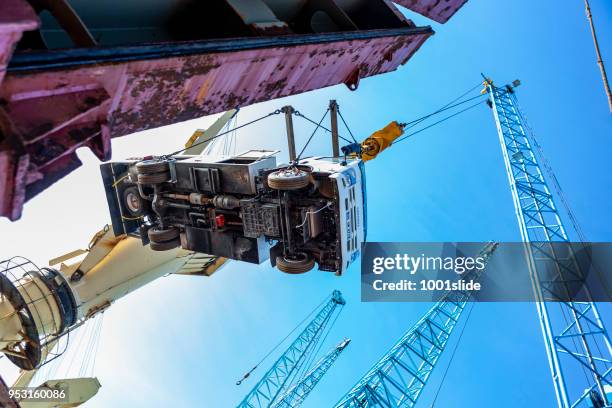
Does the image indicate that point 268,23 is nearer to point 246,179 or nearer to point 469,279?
point 246,179

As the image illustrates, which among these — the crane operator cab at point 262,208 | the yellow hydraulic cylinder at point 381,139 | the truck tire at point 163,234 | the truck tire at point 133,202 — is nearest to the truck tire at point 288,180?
A: the crane operator cab at point 262,208

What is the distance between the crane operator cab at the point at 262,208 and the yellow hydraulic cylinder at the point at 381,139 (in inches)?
257

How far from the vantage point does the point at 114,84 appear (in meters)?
2.48

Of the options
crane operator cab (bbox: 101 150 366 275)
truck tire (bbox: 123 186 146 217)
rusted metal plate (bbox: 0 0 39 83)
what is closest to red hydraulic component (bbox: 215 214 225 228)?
crane operator cab (bbox: 101 150 366 275)

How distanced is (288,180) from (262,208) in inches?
33.7

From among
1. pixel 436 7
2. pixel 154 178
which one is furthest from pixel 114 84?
pixel 154 178

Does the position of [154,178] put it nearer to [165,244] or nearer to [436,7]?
[165,244]

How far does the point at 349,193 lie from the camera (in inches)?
292

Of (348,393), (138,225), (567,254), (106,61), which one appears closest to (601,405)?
(567,254)

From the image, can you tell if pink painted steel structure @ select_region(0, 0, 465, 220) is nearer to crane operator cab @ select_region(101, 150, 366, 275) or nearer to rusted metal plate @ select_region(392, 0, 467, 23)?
rusted metal plate @ select_region(392, 0, 467, 23)

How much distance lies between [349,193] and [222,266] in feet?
38.3

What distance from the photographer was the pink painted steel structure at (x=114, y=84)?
203 centimetres

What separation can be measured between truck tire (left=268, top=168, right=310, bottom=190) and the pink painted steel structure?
2551 millimetres

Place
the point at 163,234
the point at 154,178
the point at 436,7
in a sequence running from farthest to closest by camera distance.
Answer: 1. the point at 163,234
2. the point at 154,178
3. the point at 436,7
